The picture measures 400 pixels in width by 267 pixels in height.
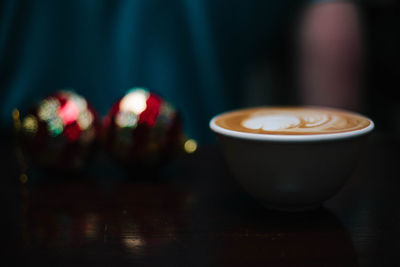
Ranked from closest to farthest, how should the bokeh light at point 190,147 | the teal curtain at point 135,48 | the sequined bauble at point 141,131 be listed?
the sequined bauble at point 141,131 → the bokeh light at point 190,147 → the teal curtain at point 135,48

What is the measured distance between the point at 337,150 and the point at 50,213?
14.0 inches

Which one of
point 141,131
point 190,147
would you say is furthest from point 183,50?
point 141,131

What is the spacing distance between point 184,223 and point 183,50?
623 mm

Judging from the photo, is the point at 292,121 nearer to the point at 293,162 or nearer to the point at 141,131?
the point at 293,162

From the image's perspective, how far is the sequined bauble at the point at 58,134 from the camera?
0.66 meters

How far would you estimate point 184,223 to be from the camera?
0.50 m

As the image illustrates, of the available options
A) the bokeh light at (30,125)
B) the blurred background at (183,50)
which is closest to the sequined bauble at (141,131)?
the bokeh light at (30,125)

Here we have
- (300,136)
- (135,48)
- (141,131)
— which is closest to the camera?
(300,136)

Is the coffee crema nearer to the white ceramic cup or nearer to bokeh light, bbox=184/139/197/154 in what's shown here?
the white ceramic cup

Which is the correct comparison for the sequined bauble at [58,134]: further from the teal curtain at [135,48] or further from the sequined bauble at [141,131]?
the teal curtain at [135,48]

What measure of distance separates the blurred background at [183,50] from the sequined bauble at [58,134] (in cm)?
32

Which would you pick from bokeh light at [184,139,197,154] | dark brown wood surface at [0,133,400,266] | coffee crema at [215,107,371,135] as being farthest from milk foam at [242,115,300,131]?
bokeh light at [184,139,197,154]

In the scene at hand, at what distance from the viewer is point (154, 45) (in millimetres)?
1028

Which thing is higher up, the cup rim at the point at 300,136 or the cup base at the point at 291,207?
the cup rim at the point at 300,136
